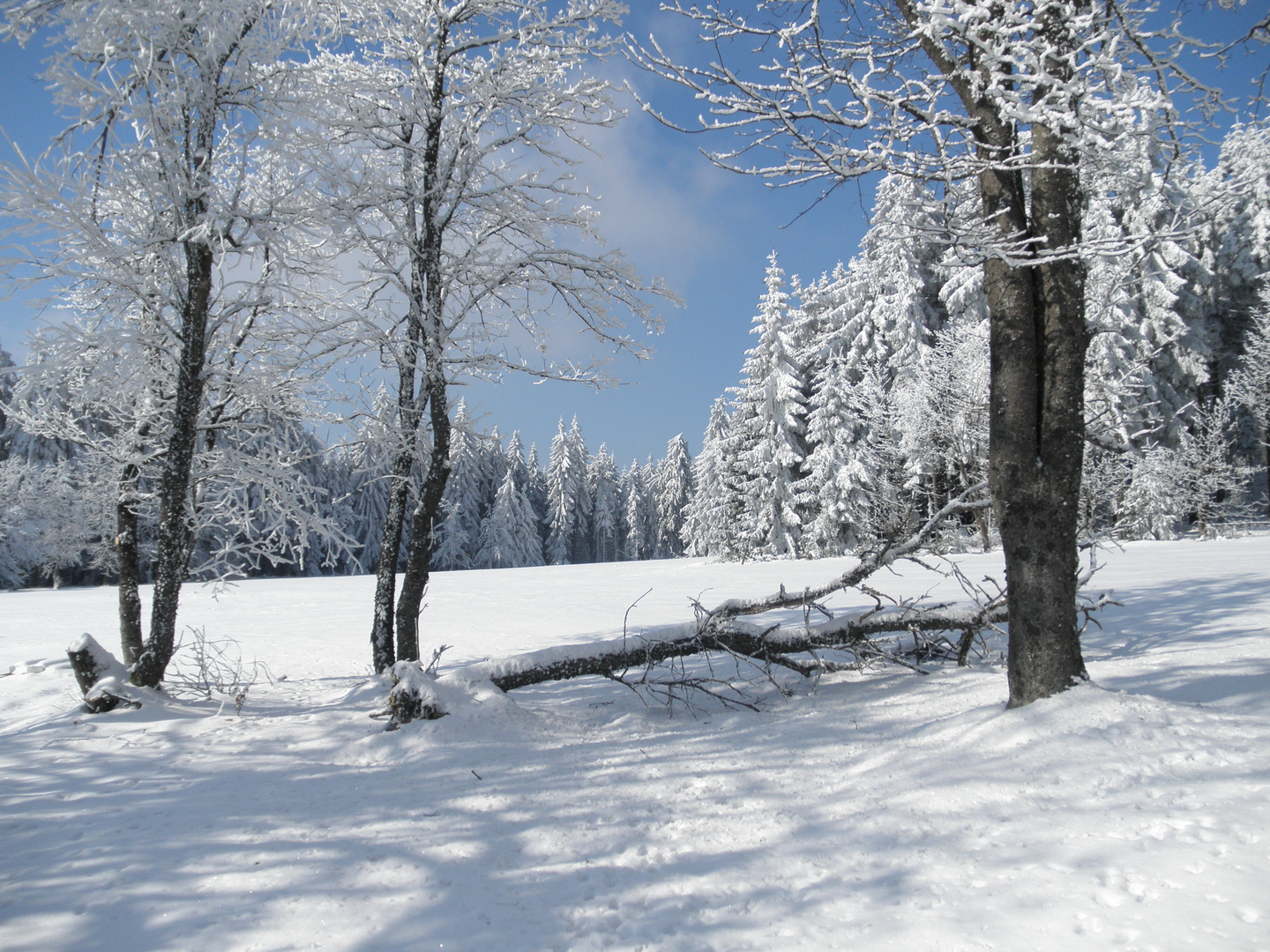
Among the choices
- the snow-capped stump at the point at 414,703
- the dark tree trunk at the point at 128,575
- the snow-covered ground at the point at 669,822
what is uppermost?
the dark tree trunk at the point at 128,575

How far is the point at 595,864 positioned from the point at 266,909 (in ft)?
4.26

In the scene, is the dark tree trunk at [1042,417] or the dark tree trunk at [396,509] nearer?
the dark tree trunk at [1042,417]

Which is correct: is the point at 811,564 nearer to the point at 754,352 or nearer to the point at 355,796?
the point at 754,352

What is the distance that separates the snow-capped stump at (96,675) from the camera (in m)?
4.84

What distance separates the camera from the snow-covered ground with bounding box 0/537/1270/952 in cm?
225

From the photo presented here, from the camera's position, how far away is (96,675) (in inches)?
199

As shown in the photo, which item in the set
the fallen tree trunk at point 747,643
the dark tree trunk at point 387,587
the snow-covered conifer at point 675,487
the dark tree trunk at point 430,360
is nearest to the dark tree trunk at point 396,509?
the dark tree trunk at point 387,587

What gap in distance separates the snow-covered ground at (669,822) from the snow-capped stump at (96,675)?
0.67 feet

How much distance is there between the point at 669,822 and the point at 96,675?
16.1 feet

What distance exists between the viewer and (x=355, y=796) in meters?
3.47

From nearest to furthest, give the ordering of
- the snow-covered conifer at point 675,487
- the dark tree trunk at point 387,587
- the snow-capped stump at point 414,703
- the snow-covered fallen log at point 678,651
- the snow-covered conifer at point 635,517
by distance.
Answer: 1. the snow-capped stump at point 414,703
2. the snow-covered fallen log at point 678,651
3. the dark tree trunk at point 387,587
4. the snow-covered conifer at point 675,487
5. the snow-covered conifer at point 635,517

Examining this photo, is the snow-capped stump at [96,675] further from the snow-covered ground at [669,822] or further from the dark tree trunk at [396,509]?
the dark tree trunk at [396,509]

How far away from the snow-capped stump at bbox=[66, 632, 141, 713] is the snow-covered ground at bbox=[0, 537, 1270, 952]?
20 cm

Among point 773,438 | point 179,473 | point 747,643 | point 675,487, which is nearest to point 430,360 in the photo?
point 179,473
